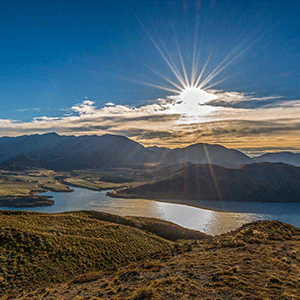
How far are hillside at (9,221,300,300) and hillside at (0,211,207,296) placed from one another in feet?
13.2

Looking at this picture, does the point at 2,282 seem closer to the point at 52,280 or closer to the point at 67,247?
the point at 52,280

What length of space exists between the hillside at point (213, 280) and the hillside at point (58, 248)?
403 cm

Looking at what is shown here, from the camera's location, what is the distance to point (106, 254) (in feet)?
120

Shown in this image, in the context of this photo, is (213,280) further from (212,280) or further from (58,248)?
(58,248)

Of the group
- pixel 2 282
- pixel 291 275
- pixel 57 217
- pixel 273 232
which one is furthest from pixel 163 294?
pixel 57 217

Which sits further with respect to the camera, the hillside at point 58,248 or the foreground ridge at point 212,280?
the hillside at point 58,248

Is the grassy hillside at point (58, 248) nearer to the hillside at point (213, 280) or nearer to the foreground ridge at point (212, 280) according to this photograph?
the foreground ridge at point (212, 280)

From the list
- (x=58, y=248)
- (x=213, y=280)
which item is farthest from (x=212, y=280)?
(x=58, y=248)

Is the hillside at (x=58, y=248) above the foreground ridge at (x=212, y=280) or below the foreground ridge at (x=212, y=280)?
below

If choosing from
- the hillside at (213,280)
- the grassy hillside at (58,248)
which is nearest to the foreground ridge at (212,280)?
the hillside at (213,280)

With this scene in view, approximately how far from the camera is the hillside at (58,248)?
28.5 meters

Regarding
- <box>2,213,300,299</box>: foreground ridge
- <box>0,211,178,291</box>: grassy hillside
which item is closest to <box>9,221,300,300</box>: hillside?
<box>2,213,300,299</box>: foreground ridge

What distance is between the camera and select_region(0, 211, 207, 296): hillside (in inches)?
1124

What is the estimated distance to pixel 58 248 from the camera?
113 ft
